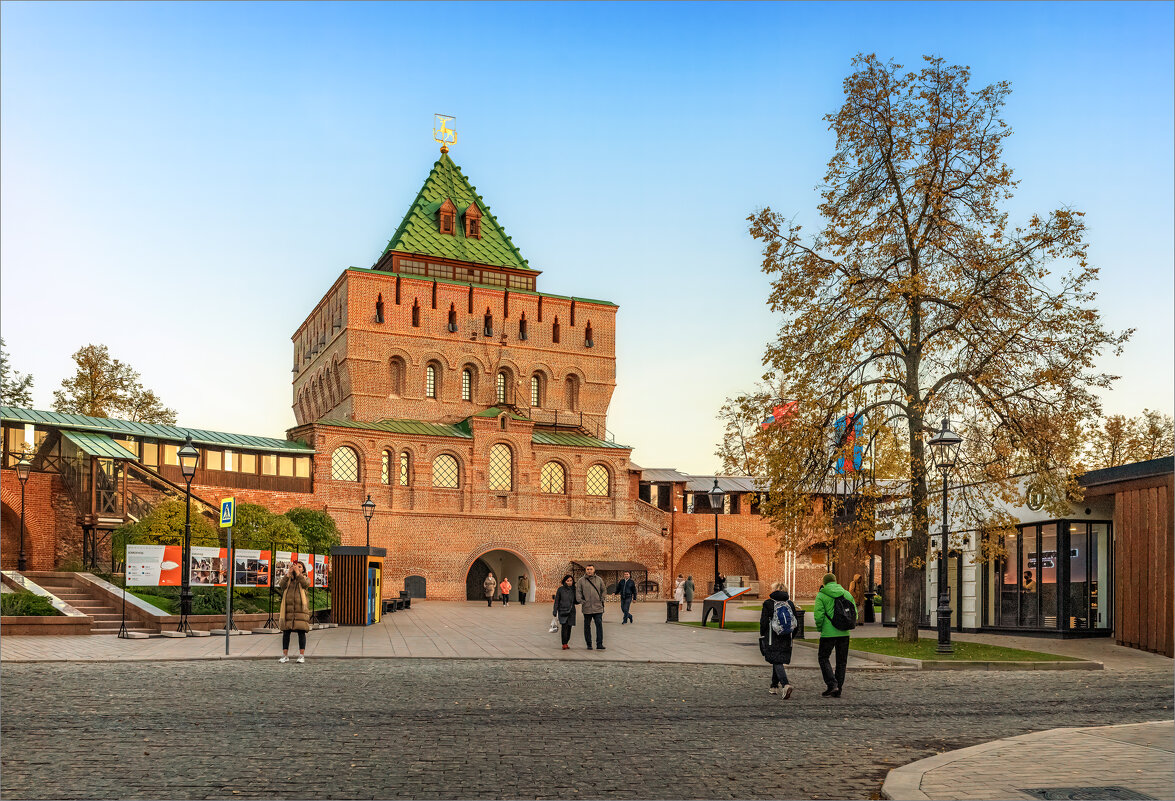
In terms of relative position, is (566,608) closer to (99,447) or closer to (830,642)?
(830,642)

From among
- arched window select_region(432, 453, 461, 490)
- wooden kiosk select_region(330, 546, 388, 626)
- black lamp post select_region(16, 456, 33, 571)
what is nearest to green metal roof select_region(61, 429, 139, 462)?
black lamp post select_region(16, 456, 33, 571)

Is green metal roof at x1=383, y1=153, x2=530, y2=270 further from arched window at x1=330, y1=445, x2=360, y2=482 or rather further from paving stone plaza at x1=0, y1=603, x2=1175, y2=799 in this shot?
paving stone plaza at x1=0, y1=603, x2=1175, y2=799

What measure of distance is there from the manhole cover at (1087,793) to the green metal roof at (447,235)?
55567mm

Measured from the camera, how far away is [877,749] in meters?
9.40

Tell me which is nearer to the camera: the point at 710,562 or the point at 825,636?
the point at 825,636

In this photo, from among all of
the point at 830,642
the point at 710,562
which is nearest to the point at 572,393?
the point at 710,562

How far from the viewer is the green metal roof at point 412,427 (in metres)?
52.4

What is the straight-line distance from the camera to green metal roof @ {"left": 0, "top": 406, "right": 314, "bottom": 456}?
140ft

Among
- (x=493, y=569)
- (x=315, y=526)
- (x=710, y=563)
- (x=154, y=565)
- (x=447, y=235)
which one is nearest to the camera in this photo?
(x=154, y=565)

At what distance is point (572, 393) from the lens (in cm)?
6222

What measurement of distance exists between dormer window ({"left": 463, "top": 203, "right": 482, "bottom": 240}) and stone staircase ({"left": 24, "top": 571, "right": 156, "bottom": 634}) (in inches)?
1535

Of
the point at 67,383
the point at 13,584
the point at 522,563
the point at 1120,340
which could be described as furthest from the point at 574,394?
the point at 1120,340

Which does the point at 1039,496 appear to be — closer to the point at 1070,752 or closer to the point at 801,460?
the point at 801,460

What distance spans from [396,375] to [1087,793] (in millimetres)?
52157
